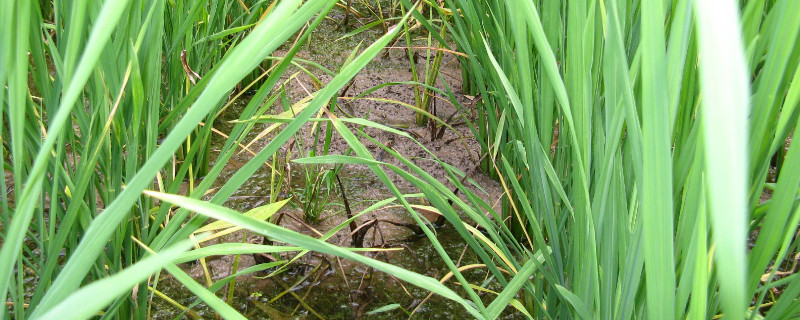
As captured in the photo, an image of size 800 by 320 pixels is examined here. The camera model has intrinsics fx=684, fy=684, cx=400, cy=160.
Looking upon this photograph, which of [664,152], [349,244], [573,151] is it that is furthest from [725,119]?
[349,244]

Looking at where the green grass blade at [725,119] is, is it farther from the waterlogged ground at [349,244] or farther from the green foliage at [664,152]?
the waterlogged ground at [349,244]

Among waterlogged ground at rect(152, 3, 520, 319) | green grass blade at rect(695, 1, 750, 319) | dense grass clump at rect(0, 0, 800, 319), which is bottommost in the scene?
waterlogged ground at rect(152, 3, 520, 319)

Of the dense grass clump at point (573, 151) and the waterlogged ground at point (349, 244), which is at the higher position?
the dense grass clump at point (573, 151)

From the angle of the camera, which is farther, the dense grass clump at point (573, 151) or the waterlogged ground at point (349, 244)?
the waterlogged ground at point (349, 244)

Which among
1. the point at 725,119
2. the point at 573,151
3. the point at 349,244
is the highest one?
the point at 725,119

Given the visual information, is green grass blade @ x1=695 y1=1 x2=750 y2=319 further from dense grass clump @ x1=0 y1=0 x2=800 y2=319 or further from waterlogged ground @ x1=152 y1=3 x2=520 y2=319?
waterlogged ground @ x1=152 y1=3 x2=520 y2=319

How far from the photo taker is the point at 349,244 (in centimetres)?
120

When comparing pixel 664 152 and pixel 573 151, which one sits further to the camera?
pixel 573 151

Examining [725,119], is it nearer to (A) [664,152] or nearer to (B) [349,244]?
(A) [664,152]

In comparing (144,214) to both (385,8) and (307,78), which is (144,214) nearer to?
(307,78)

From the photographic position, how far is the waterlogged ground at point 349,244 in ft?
3.43

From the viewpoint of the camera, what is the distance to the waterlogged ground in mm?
1045

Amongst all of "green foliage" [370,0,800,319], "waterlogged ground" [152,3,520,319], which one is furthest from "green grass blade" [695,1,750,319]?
"waterlogged ground" [152,3,520,319]

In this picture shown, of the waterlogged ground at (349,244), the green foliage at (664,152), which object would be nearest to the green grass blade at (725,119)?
the green foliage at (664,152)
